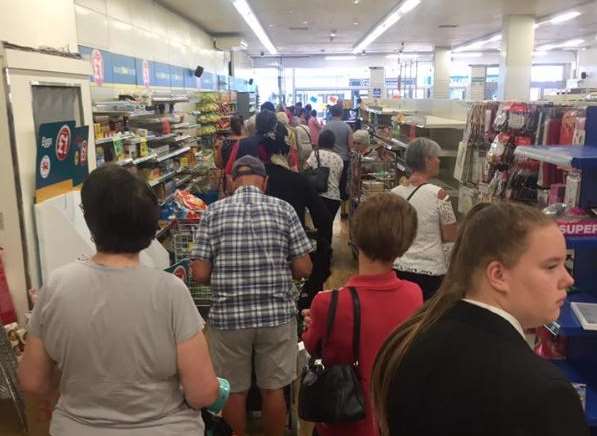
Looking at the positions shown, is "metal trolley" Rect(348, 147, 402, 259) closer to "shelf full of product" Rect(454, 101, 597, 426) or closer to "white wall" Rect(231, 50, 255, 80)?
"shelf full of product" Rect(454, 101, 597, 426)

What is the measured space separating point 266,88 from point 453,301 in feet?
90.2

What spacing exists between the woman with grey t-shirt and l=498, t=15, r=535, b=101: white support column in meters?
13.0

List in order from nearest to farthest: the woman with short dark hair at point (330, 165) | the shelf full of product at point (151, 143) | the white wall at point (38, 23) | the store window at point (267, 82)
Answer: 1. the white wall at point (38, 23)
2. the shelf full of product at point (151, 143)
3. the woman with short dark hair at point (330, 165)
4. the store window at point (267, 82)

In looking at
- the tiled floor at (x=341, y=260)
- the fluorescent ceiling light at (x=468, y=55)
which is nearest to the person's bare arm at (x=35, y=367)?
the tiled floor at (x=341, y=260)

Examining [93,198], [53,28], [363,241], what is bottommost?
[363,241]

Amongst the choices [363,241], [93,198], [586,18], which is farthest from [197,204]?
[586,18]

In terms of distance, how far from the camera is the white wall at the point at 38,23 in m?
3.56

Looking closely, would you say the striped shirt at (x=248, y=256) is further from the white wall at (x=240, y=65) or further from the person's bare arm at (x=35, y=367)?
the white wall at (x=240, y=65)

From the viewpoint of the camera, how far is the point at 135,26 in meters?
8.91

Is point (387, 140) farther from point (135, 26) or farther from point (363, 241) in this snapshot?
point (363, 241)

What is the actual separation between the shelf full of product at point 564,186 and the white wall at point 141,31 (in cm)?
513

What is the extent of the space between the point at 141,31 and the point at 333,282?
541 centimetres

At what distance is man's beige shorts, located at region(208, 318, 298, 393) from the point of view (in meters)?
2.80

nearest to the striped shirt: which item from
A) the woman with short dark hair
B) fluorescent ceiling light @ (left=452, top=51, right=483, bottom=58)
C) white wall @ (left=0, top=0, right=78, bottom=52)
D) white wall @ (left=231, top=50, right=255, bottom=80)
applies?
white wall @ (left=0, top=0, right=78, bottom=52)
